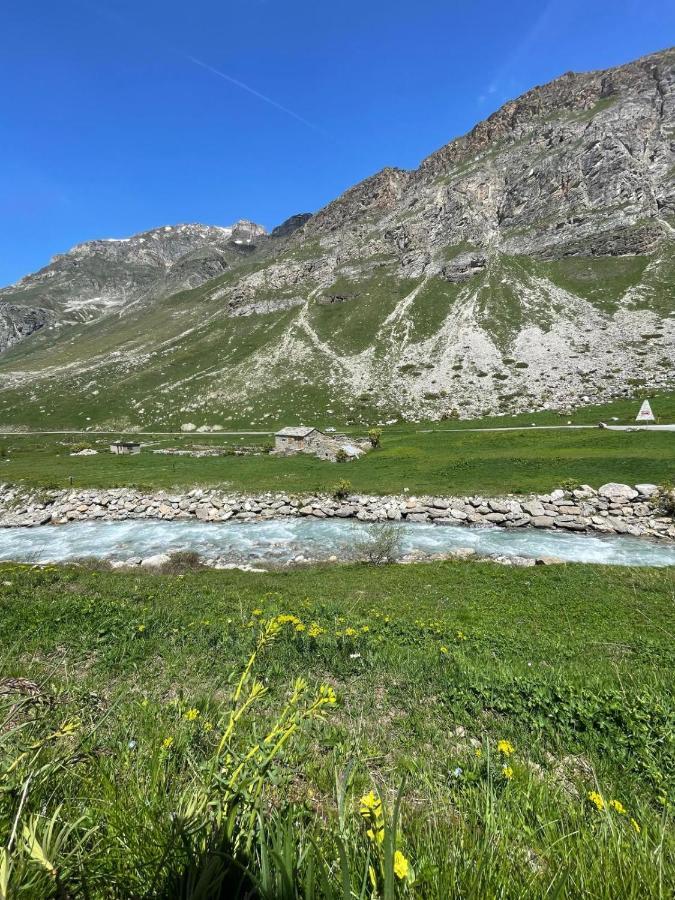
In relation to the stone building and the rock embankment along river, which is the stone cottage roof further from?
the rock embankment along river

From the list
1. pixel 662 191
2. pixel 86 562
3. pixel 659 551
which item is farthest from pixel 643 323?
pixel 86 562

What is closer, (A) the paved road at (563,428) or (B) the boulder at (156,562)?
(B) the boulder at (156,562)

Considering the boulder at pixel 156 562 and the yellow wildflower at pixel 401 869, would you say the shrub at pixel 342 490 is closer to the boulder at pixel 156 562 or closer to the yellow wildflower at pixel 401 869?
the boulder at pixel 156 562

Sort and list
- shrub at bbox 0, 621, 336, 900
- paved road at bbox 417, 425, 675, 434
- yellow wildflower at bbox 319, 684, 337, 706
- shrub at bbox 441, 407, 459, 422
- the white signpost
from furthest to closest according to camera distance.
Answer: shrub at bbox 441, 407, 459, 422, the white signpost, paved road at bbox 417, 425, 675, 434, yellow wildflower at bbox 319, 684, 337, 706, shrub at bbox 0, 621, 336, 900

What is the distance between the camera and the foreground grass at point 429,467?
26516mm

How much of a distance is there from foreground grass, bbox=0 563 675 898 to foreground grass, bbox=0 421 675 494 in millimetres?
16128

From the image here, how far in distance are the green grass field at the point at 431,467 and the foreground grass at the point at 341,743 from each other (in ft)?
52.4

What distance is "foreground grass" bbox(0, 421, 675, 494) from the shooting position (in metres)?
26.5

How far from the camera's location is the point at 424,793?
3.32 metres

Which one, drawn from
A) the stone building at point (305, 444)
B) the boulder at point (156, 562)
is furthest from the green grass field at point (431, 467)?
the boulder at point (156, 562)

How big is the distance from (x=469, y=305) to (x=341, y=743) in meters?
111

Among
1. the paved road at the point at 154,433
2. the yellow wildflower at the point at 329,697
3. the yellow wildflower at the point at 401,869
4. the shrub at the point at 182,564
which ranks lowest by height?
the paved road at the point at 154,433

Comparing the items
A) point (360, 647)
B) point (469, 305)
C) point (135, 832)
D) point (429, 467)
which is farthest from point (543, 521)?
point (469, 305)

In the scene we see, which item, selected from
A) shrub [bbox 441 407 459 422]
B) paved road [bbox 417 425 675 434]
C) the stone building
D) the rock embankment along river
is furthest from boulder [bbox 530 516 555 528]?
shrub [bbox 441 407 459 422]
